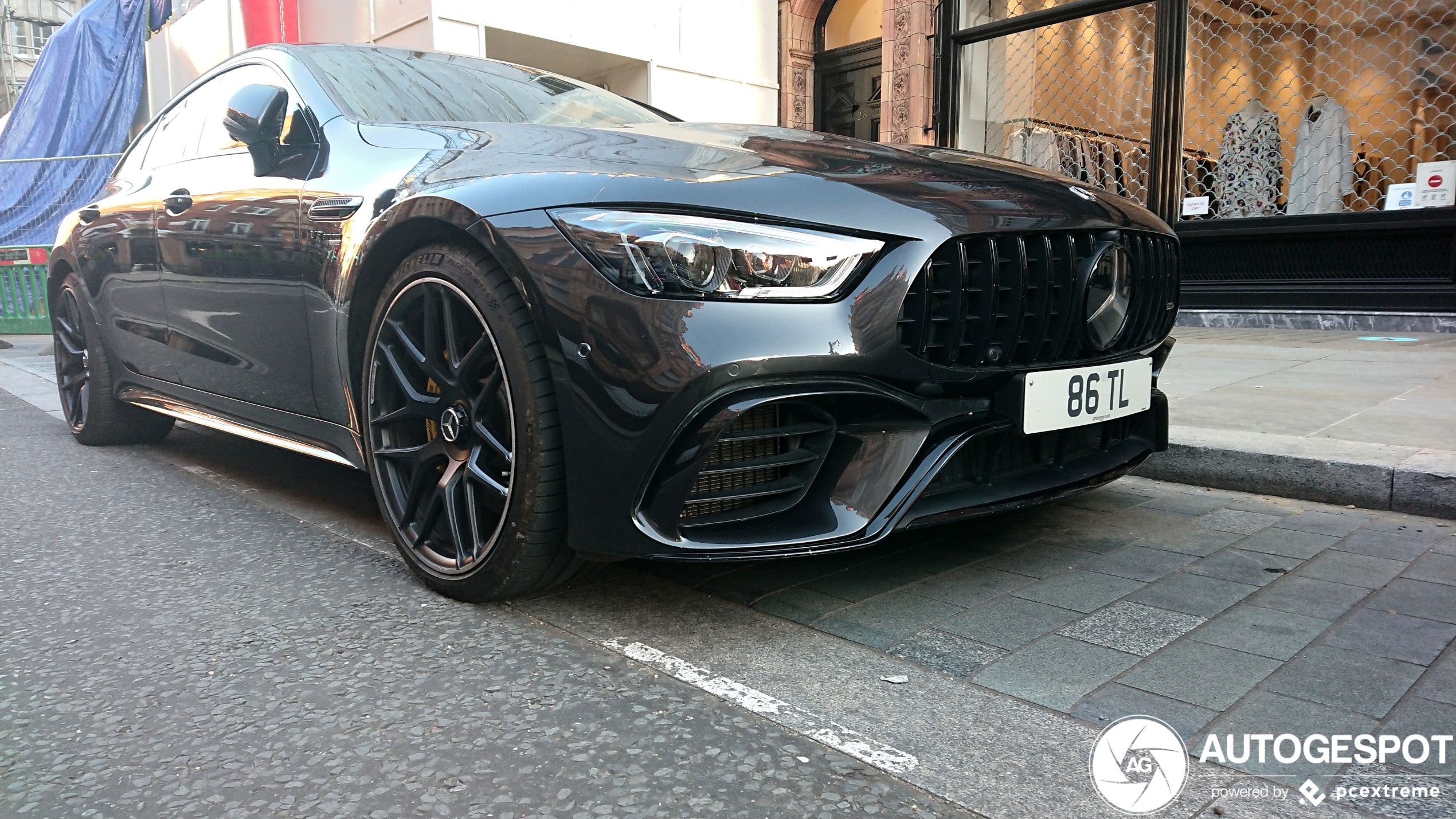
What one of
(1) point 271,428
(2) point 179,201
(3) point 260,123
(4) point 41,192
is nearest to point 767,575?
(1) point 271,428

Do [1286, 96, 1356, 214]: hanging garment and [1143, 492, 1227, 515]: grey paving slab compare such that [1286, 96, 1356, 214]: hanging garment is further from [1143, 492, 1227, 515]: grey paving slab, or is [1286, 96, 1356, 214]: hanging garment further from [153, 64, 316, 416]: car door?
[153, 64, 316, 416]: car door

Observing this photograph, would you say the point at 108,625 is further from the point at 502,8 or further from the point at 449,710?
the point at 502,8

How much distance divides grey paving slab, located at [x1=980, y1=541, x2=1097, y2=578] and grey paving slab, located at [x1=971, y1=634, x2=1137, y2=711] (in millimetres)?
476

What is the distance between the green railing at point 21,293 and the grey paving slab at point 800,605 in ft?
38.0

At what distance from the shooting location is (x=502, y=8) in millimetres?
9023

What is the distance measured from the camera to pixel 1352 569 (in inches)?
104

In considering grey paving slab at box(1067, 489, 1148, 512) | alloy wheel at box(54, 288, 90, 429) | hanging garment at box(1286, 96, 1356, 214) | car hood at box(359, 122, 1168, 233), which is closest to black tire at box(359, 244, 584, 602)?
car hood at box(359, 122, 1168, 233)

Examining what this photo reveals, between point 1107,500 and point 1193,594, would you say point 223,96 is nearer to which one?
point 1107,500

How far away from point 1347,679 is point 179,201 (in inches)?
140

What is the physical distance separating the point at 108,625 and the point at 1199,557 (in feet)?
8.77

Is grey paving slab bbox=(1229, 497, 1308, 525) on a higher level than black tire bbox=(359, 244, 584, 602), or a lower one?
lower

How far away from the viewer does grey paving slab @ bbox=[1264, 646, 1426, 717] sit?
185 centimetres

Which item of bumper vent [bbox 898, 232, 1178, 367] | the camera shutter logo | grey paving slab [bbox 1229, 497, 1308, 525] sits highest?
bumper vent [bbox 898, 232, 1178, 367]

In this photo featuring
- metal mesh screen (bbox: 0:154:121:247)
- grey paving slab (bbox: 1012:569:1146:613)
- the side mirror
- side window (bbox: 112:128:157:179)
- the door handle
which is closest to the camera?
grey paving slab (bbox: 1012:569:1146:613)
